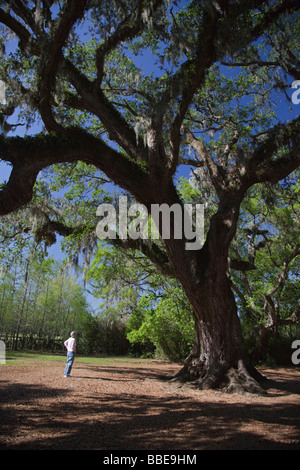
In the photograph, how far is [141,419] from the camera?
4.40 meters

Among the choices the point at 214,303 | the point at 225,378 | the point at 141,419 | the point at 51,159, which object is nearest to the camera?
the point at 141,419

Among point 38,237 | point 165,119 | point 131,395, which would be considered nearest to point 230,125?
point 165,119

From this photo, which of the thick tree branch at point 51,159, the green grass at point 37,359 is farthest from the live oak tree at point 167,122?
the green grass at point 37,359

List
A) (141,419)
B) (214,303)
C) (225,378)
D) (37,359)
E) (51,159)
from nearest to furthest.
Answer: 1. (141,419)
2. (51,159)
3. (225,378)
4. (214,303)
5. (37,359)

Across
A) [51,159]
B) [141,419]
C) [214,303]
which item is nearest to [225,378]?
[214,303]

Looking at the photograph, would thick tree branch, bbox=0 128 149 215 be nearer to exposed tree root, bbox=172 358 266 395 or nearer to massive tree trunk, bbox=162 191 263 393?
massive tree trunk, bbox=162 191 263 393

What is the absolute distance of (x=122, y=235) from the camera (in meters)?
9.90

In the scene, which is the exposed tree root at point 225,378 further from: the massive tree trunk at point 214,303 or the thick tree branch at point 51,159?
the thick tree branch at point 51,159

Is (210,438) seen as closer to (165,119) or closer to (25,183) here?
(25,183)

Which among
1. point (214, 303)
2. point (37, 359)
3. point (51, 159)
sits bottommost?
point (37, 359)

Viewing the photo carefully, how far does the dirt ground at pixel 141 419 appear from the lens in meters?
3.28

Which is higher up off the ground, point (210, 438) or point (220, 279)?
point (220, 279)

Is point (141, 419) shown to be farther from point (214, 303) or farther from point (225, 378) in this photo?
point (214, 303)
